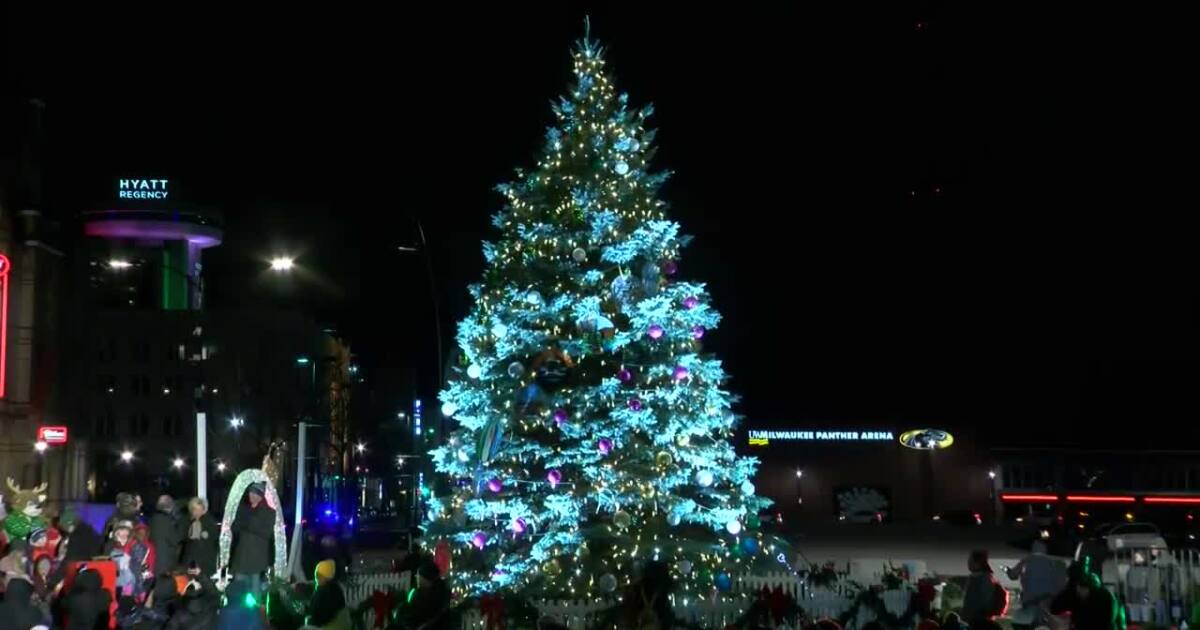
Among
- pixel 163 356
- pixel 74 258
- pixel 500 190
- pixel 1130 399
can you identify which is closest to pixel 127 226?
pixel 163 356

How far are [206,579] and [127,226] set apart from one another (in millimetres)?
119621

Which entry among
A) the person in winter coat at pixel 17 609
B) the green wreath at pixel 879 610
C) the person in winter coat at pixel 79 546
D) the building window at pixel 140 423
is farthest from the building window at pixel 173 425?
the person in winter coat at pixel 17 609

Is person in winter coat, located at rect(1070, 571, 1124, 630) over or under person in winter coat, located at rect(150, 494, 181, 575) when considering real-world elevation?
under

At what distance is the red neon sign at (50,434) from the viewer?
156ft

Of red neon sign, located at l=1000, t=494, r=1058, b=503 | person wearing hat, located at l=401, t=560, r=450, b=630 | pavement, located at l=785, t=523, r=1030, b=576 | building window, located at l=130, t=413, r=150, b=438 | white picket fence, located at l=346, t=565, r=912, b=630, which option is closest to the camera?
person wearing hat, located at l=401, t=560, r=450, b=630

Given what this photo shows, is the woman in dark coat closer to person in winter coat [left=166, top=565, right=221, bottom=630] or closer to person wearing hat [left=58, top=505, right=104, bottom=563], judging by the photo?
person wearing hat [left=58, top=505, right=104, bottom=563]

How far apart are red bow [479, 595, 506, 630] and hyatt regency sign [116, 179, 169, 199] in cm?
12246

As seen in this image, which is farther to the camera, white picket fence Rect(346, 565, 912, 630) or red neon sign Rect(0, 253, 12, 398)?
red neon sign Rect(0, 253, 12, 398)

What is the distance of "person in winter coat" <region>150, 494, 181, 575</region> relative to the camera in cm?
1738

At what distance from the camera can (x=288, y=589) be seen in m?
15.3

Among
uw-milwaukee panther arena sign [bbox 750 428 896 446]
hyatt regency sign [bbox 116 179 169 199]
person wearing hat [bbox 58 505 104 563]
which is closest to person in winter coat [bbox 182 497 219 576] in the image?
person wearing hat [bbox 58 505 104 563]

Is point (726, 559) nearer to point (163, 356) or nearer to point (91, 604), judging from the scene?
point (91, 604)

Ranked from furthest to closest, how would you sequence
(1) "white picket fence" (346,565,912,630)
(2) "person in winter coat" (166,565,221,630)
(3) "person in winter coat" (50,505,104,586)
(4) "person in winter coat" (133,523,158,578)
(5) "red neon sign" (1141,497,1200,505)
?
(5) "red neon sign" (1141,497,1200,505) < (4) "person in winter coat" (133,523,158,578) < (3) "person in winter coat" (50,505,104,586) < (1) "white picket fence" (346,565,912,630) < (2) "person in winter coat" (166,565,221,630)

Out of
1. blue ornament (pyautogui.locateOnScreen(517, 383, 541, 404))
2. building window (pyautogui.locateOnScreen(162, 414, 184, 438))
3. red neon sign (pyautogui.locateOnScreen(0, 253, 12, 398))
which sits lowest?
blue ornament (pyautogui.locateOnScreen(517, 383, 541, 404))
